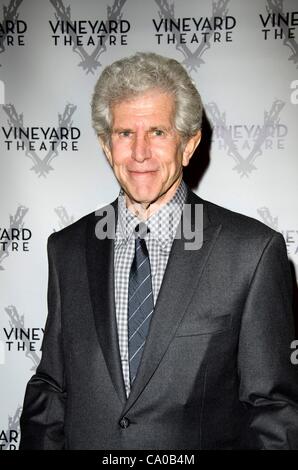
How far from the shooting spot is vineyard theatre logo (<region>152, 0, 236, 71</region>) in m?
1.80

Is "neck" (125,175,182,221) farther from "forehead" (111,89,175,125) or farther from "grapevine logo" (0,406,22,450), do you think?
"grapevine logo" (0,406,22,450)

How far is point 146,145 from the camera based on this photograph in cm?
130

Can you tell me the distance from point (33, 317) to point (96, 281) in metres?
0.72

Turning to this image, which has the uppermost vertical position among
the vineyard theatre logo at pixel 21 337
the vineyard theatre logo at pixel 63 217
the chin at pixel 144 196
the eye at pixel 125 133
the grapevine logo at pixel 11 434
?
the eye at pixel 125 133

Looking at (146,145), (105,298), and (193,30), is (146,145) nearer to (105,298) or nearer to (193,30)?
(105,298)

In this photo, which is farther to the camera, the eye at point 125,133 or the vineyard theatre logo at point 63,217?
the vineyard theatre logo at point 63,217

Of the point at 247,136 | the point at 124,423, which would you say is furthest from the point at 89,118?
the point at 124,423

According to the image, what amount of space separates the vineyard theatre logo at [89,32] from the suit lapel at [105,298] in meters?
0.73

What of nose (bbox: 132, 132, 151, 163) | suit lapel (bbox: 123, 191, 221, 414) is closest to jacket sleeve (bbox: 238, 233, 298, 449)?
suit lapel (bbox: 123, 191, 221, 414)

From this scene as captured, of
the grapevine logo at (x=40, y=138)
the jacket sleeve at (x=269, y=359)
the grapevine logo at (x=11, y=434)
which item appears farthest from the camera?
the grapevine logo at (x=11, y=434)

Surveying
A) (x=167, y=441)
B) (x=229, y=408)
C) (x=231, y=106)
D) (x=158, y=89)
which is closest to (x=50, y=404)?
(x=167, y=441)

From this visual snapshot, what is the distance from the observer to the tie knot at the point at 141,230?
53.8 inches

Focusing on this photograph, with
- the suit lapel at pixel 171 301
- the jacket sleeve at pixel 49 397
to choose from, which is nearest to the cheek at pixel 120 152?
the suit lapel at pixel 171 301

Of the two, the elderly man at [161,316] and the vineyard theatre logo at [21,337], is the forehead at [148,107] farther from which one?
the vineyard theatre logo at [21,337]
